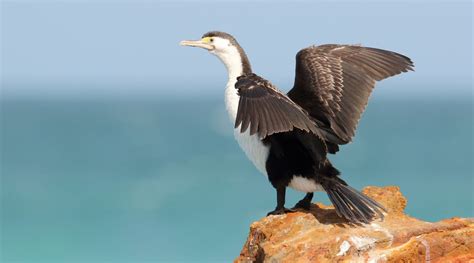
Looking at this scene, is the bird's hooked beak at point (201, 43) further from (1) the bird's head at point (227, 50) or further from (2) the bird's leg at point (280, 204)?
(2) the bird's leg at point (280, 204)

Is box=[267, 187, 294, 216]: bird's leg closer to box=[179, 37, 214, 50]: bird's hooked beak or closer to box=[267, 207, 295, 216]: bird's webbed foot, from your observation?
box=[267, 207, 295, 216]: bird's webbed foot

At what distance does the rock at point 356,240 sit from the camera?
278 inches

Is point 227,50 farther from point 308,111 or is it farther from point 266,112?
point 266,112

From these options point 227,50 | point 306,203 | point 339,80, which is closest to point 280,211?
point 306,203

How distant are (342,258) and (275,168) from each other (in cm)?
156

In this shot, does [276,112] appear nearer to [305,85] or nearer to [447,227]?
[305,85]

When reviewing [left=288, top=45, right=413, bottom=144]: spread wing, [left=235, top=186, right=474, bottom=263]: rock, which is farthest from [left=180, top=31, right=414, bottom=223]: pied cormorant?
[left=235, top=186, right=474, bottom=263]: rock

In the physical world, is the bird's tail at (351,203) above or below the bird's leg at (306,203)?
below

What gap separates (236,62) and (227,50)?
0.18m

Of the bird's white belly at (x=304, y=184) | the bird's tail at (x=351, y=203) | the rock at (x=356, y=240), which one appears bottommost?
the rock at (x=356, y=240)

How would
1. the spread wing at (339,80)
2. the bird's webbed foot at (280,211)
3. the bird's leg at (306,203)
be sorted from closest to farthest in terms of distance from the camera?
the bird's webbed foot at (280,211)
the bird's leg at (306,203)
the spread wing at (339,80)

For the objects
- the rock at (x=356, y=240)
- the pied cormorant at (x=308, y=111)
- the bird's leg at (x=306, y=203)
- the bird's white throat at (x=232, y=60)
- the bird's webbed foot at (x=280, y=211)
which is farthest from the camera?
the bird's white throat at (x=232, y=60)

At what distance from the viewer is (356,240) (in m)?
7.20

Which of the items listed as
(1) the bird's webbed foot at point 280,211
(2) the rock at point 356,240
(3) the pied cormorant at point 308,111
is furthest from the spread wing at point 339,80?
(2) the rock at point 356,240
